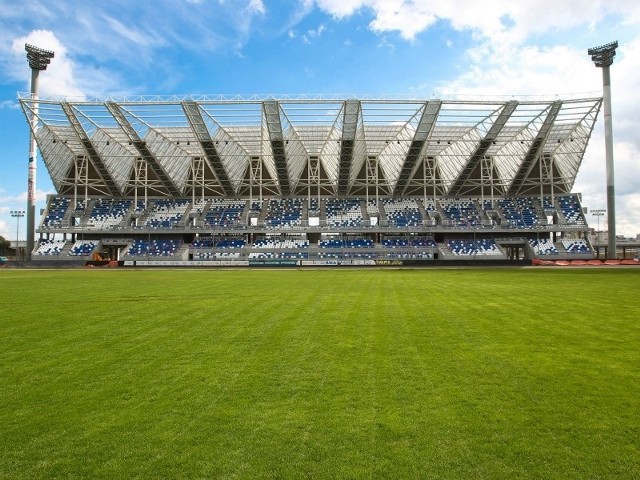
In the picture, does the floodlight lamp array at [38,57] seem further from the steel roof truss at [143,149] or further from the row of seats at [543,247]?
the row of seats at [543,247]

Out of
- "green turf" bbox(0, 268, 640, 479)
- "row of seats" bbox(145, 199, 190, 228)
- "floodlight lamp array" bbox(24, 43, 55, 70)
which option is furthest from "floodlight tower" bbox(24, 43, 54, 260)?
"green turf" bbox(0, 268, 640, 479)

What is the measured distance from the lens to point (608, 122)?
58938 mm

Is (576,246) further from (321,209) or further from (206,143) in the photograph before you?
(206,143)

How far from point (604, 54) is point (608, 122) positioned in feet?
28.7

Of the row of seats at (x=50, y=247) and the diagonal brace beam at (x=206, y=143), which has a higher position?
the diagonal brace beam at (x=206, y=143)

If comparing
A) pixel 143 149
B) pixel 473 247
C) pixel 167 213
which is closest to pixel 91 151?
pixel 143 149

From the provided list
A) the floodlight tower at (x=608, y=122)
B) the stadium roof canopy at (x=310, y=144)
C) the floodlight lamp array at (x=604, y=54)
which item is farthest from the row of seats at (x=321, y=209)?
the floodlight lamp array at (x=604, y=54)

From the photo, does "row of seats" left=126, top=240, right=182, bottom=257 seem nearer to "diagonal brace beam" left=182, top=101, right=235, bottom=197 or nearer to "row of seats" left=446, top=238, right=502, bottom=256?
"diagonal brace beam" left=182, top=101, right=235, bottom=197

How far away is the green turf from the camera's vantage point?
14.3 ft

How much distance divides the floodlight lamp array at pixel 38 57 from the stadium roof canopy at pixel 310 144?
12069 mm

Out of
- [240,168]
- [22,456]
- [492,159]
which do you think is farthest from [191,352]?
[492,159]

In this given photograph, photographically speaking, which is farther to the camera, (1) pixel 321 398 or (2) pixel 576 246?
(2) pixel 576 246

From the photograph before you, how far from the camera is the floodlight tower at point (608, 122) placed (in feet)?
187

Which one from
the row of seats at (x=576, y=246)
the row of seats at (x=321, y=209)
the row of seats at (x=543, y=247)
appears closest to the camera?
the row of seats at (x=576, y=246)
